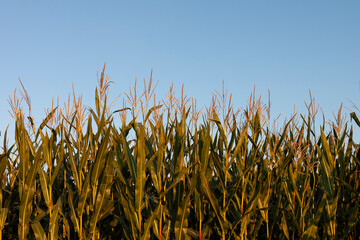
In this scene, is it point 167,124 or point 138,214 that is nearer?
point 138,214

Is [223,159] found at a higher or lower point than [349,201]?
higher

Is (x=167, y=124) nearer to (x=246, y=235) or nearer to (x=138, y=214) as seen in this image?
(x=138, y=214)

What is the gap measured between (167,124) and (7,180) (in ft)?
5.47

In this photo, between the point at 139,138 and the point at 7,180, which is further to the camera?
the point at 7,180

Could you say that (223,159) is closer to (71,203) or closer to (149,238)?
(149,238)

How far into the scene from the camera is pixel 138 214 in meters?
2.98

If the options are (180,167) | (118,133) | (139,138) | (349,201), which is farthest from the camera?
(349,201)

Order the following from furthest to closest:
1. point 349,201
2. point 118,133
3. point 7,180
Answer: point 7,180
point 349,201
point 118,133

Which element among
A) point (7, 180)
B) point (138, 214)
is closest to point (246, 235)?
point (138, 214)

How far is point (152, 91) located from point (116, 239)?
135 centimetres

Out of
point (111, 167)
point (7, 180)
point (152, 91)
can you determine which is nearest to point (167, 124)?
point (152, 91)

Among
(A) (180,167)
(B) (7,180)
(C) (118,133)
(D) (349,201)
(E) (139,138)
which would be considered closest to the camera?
(E) (139,138)

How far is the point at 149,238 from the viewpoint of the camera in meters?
3.05

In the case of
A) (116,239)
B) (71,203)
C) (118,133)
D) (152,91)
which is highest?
(152,91)
